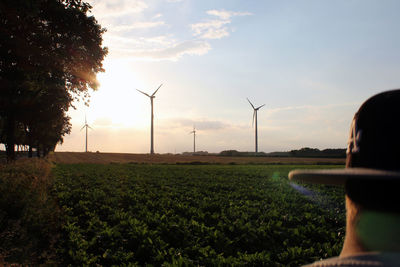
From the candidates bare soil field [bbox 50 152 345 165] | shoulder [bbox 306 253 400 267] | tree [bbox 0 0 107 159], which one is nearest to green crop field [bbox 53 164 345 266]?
shoulder [bbox 306 253 400 267]

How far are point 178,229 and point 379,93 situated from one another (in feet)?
27.5

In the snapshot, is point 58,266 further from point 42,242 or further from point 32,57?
point 32,57

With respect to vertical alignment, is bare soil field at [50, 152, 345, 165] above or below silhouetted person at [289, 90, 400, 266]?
below

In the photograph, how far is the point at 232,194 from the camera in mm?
16016

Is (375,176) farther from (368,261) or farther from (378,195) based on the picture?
(368,261)

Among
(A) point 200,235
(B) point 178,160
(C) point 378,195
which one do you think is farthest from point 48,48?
(B) point 178,160

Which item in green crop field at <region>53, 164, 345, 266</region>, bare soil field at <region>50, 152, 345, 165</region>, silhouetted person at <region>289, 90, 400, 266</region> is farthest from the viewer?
bare soil field at <region>50, 152, 345, 165</region>

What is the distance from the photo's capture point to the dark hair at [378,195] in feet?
3.93

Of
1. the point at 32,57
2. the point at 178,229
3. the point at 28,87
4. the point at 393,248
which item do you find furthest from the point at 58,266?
the point at 28,87

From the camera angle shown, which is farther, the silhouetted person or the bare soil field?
the bare soil field

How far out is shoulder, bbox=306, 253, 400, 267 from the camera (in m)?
0.91

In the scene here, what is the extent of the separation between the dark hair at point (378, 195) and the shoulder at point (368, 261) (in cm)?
29

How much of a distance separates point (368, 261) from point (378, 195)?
0.38m

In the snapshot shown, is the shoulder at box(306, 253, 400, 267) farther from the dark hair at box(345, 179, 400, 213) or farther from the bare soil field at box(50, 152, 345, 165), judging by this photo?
the bare soil field at box(50, 152, 345, 165)
